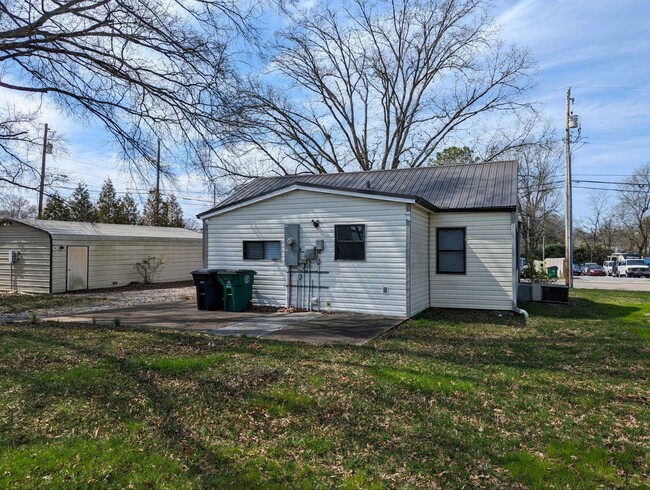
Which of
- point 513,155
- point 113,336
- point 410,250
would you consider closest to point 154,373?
point 113,336

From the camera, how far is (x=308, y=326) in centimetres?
905

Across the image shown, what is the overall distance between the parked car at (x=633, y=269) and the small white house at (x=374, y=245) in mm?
31995

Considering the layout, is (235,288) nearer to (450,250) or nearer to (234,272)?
(234,272)

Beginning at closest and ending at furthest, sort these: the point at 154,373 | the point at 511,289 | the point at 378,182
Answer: the point at 154,373 < the point at 511,289 < the point at 378,182

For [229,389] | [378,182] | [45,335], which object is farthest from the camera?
[378,182]

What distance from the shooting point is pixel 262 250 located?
11875 millimetres

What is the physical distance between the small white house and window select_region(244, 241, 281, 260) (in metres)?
0.03

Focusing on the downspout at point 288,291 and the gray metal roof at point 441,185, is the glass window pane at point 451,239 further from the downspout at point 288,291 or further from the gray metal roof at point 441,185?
the downspout at point 288,291

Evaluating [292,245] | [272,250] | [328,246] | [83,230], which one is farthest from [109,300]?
[328,246]

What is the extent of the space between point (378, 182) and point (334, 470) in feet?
39.1

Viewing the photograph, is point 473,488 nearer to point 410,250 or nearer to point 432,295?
point 410,250

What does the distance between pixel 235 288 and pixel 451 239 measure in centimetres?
584

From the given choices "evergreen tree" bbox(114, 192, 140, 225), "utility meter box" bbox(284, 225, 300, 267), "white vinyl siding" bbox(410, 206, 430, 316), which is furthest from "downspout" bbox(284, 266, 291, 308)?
"evergreen tree" bbox(114, 192, 140, 225)

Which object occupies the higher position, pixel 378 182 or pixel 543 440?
pixel 378 182
